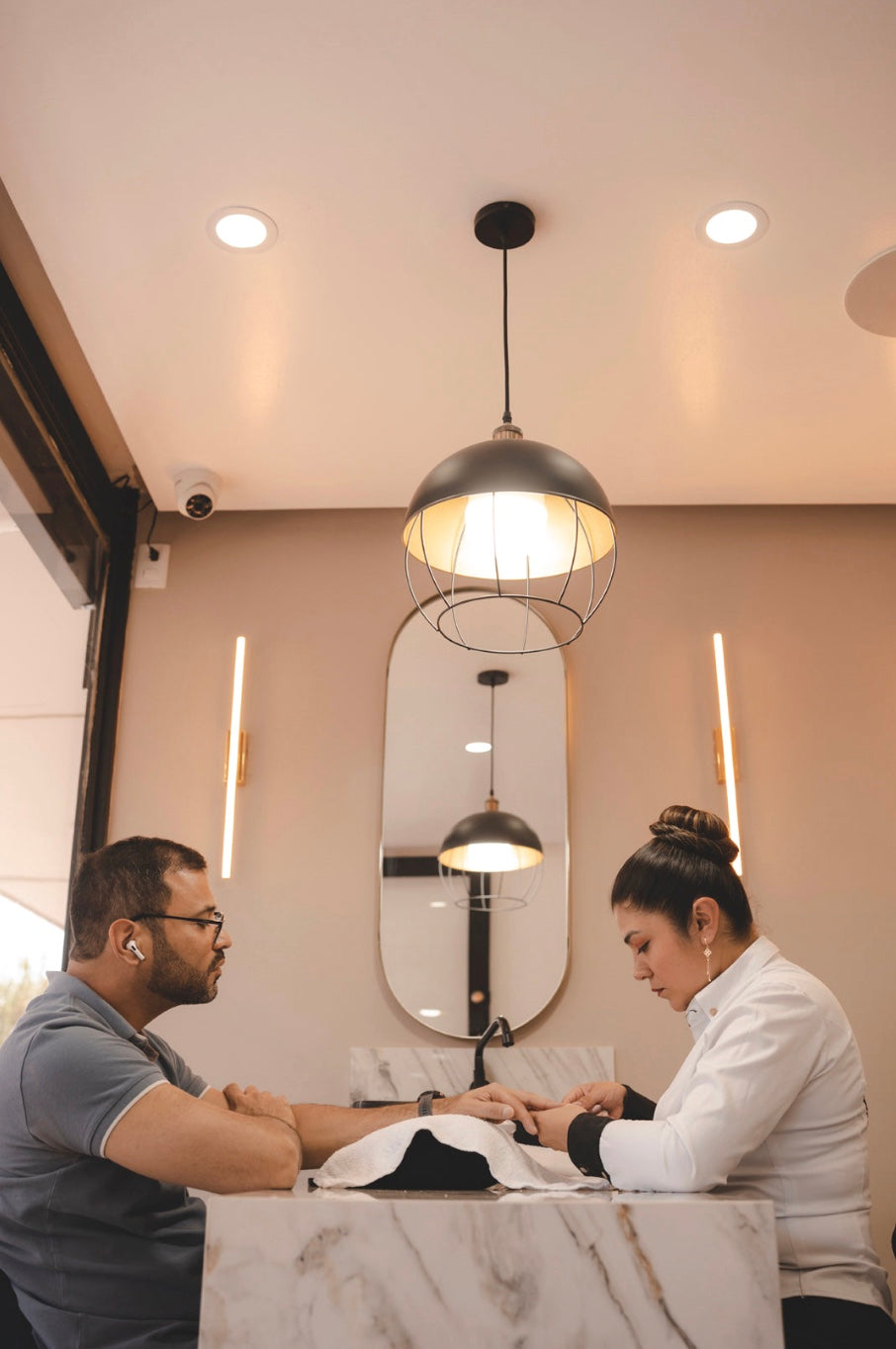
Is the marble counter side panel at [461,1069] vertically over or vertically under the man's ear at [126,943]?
under

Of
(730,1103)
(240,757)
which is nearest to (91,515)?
(240,757)

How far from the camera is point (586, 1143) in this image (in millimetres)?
1687

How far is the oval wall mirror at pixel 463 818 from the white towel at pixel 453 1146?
1.64 metres

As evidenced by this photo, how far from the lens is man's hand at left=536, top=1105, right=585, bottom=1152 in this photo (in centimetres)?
182

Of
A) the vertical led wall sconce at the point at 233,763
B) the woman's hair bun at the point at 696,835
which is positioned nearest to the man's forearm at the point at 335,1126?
the woman's hair bun at the point at 696,835

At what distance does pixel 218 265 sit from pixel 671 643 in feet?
5.74

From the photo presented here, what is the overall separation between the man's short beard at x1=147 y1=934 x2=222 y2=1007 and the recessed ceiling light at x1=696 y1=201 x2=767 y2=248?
5.74 feet

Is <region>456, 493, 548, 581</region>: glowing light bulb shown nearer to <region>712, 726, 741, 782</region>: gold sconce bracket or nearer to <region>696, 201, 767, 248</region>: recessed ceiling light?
<region>696, 201, 767, 248</region>: recessed ceiling light

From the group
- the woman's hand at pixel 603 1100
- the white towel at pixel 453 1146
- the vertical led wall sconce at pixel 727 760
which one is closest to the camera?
the white towel at pixel 453 1146

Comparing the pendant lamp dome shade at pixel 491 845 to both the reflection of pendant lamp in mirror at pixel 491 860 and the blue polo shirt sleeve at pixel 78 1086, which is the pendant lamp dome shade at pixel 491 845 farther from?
the blue polo shirt sleeve at pixel 78 1086

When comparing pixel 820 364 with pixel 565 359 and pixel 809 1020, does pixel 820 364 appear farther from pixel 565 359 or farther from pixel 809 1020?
pixel 809 1020

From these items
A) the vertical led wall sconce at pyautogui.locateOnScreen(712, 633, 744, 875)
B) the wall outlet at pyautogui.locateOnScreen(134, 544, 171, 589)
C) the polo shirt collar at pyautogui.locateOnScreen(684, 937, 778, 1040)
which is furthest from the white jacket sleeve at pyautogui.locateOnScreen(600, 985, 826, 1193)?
the wall outlet at pyautogui.locateOnScreen(134, 544, 171, 589)

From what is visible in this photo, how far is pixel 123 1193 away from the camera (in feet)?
5.44

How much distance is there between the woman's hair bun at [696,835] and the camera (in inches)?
80.4
